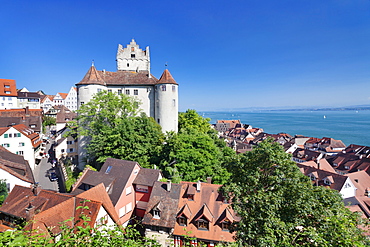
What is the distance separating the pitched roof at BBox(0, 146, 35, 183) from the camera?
66.7 ft

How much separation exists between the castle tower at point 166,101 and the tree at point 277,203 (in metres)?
22.3

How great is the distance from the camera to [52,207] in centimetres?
1306

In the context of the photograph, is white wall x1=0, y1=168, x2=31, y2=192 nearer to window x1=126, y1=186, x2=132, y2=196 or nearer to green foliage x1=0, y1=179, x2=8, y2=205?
green foliage x1=0, y1=179, x2=8, y2=205

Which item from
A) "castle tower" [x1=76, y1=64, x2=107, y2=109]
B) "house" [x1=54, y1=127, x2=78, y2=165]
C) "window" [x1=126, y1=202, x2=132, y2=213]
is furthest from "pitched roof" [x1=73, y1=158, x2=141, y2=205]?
"house" [x1=54, y1=127, x2=78, y2=165]

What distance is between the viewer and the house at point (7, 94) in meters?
57.5

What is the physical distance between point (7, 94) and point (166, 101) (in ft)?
178

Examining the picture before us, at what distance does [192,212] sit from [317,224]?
433 inches

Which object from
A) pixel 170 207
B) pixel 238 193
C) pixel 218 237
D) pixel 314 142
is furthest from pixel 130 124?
pixel 314 142

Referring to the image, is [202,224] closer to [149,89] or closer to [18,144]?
[149,89]

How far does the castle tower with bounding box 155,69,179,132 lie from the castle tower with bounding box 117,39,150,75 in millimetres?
11643

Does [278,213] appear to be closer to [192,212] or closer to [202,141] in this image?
[192,212]

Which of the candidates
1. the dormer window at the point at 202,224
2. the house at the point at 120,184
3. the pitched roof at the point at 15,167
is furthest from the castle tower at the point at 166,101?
the dormer window at the point at 202,224

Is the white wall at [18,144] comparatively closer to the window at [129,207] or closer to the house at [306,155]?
the window at [129,207]

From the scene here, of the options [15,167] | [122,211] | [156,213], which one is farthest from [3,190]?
[156,213]
